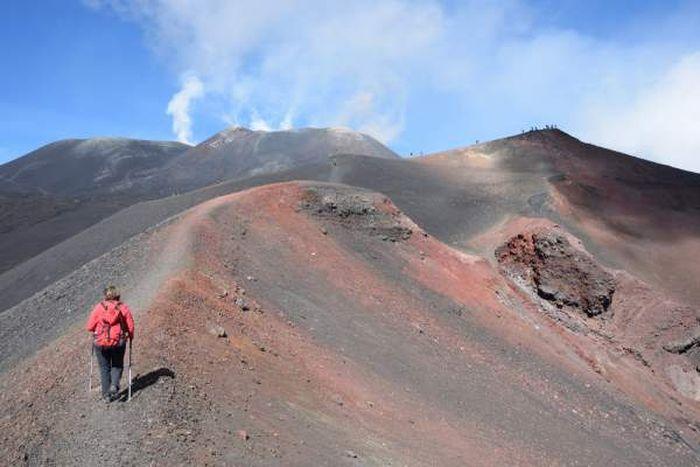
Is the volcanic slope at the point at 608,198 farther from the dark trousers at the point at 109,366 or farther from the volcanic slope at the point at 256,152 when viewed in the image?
the volcanic slope at the point at 256,152

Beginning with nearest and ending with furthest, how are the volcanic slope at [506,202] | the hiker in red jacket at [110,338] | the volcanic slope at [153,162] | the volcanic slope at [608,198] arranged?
the hiker in red jacket at [110,338], the volcanic slope at [506,202], the volcanic slope at [608,198], the volcanic slope at [153,162]

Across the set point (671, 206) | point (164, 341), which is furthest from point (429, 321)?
point (671, 206)

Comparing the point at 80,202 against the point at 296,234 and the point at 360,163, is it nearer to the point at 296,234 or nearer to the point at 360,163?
the point at 360,163

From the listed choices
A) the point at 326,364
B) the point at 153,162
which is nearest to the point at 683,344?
the point at 326,364

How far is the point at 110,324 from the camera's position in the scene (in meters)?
8.25

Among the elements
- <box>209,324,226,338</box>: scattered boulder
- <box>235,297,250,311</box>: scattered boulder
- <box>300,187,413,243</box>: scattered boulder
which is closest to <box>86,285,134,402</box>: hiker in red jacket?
<box>209,324,226,338</box>: scattered boulder

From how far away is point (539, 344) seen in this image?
2155 centimetres

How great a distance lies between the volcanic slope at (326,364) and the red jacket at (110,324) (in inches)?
27.4

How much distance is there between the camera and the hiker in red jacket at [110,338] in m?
8.12

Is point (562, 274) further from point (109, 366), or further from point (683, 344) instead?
point (109, 366)

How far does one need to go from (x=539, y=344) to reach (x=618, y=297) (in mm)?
8172

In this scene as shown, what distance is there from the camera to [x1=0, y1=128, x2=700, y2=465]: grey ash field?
8492 mm

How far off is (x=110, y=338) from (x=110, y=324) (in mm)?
185

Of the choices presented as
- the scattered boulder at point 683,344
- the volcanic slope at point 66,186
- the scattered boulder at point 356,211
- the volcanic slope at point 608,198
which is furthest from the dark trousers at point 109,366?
the volcanic slope at point 66,186
